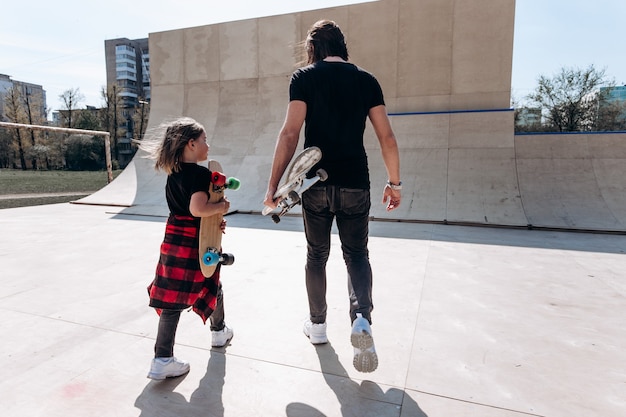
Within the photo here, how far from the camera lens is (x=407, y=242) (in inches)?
201

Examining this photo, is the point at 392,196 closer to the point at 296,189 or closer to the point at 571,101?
the point at 296,189

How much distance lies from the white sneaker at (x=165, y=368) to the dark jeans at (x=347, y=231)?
0.84m

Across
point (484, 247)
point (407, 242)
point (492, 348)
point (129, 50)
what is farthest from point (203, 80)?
point (129, 50)

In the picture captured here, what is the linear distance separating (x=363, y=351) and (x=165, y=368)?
990 mm

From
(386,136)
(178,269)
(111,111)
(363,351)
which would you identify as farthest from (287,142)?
(111,111)

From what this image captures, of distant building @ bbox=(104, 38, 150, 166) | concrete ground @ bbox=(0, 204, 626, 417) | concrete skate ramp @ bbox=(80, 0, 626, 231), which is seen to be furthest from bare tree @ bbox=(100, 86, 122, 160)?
distant building @ bbox=(104, 38, 150, 166)

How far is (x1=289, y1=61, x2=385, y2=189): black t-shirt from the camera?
1.99m

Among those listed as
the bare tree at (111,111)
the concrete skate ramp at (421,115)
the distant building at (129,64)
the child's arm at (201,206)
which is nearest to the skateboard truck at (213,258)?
the child's arm at (201,206)

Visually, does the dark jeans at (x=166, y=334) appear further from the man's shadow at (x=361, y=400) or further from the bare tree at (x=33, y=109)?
the bare tree at (x=33, y=109)

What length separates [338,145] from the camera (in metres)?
2.02

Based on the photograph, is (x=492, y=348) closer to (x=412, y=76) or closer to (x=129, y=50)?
(x=412, y=76)

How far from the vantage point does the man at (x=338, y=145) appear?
6.54ft

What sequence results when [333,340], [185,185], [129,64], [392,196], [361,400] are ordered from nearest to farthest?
[361,400] < [185,185] < [392,196] < [333,340] < [129,64]

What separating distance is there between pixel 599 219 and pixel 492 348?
18.0 feet
